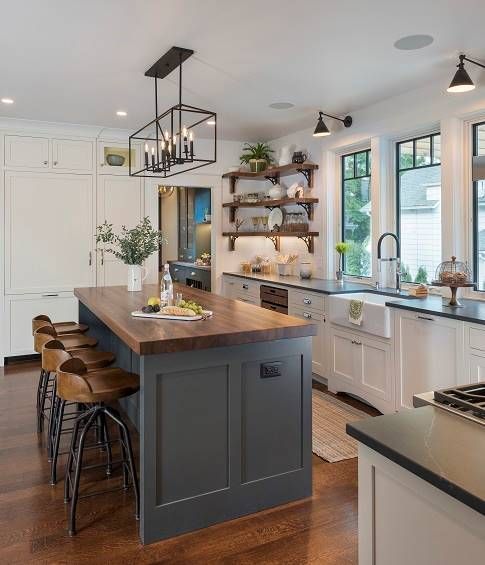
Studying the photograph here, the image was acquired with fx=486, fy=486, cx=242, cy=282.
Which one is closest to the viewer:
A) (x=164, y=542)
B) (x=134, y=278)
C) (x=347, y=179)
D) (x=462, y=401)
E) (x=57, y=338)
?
(x=462, y=401)

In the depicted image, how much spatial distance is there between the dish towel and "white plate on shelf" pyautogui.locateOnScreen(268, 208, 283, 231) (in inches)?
96.2

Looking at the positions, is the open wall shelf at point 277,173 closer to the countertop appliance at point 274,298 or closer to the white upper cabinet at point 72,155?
the countertop appliance at point 274,298

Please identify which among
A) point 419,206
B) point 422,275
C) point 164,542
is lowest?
point 164,542

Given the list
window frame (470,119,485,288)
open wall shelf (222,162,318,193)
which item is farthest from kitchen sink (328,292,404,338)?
open wall shelf (222,162,318,193)

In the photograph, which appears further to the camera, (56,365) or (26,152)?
Result: (26,152)

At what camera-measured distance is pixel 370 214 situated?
5.02 metres

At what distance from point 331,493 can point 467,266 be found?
83.2 inches

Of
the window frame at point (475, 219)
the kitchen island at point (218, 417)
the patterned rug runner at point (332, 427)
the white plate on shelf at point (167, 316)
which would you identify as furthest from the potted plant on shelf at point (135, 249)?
the window frame at point (475, 219)

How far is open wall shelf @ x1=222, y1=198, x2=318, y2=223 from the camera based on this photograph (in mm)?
5656

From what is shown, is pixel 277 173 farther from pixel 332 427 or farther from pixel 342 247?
pixel 332 427

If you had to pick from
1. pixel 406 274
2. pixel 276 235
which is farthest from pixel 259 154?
pixel 406 274

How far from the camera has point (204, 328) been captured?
2.52 metres

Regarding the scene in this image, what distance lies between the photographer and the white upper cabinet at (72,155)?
570cm

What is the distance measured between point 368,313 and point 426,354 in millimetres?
620
